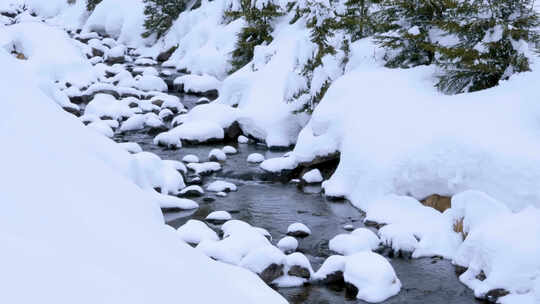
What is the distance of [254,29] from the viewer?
60.7ft

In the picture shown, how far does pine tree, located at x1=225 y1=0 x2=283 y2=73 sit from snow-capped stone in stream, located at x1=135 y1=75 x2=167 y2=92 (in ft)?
8.01

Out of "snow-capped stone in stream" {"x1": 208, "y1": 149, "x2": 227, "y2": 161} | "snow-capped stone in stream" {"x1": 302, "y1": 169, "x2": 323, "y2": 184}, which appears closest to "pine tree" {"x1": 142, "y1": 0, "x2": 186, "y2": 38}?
"snow-capped stone in stream" {"x1": 208, "y1": 149, "x2": 227, "y2": 161}

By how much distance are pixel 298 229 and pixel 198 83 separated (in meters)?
11.1

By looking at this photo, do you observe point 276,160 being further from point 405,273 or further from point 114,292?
point 114,292

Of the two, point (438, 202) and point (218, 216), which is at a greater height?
point (438, 202)

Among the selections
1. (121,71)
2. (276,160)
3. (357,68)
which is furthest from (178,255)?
(121,71)

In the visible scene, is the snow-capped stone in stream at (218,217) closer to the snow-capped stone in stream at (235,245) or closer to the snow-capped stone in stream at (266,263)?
the snow-capped stone in stream at (235,245)

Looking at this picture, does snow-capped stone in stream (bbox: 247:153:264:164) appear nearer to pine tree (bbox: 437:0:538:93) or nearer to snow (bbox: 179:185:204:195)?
snow (bbox: 179:185:204:195)

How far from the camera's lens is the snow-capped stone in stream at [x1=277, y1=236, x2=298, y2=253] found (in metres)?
8.42

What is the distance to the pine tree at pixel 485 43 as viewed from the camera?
1049cm

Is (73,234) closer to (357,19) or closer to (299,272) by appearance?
(299,272)

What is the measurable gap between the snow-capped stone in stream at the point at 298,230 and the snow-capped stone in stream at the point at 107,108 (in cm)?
870

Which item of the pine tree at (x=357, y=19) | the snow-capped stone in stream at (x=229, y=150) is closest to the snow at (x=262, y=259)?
the snow-capped stone in stream at (x=229, y=150)

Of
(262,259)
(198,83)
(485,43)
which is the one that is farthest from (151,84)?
(262,259)
